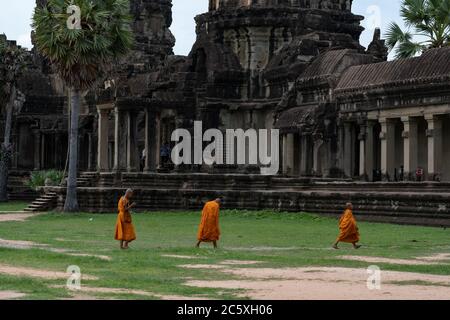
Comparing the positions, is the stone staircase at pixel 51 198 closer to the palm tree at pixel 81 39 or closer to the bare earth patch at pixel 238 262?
the palm tree at pixel 81 39

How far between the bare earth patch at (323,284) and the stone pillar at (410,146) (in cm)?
2022

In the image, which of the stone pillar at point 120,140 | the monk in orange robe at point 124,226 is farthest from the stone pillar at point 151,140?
the monk in orange robe at point 124,226

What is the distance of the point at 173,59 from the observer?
178 feet

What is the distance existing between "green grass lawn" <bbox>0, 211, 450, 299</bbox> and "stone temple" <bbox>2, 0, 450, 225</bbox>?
168 centimetres

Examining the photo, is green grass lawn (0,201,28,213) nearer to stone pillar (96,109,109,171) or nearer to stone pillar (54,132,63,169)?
stone pillar (96,109,109,171)

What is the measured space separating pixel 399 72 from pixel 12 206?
62.2 ft

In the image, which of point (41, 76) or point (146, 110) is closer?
point (146, 110)

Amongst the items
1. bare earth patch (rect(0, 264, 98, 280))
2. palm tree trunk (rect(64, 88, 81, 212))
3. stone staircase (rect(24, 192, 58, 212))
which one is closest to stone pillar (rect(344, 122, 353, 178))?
palm tree trunk (rect(64, 88, 81, 212))

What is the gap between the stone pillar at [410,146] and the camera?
1631 inches

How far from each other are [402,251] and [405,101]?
15.8 metres

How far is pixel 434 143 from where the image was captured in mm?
40375

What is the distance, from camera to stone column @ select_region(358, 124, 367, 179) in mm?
43719
